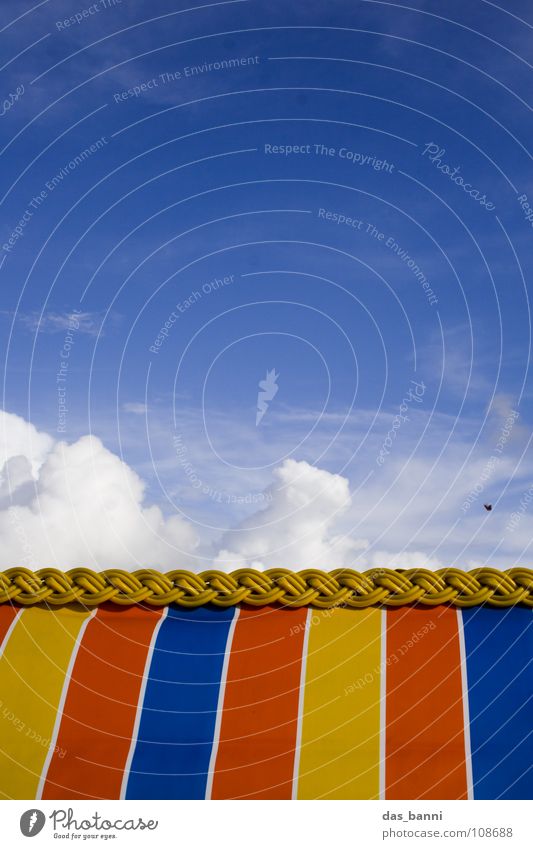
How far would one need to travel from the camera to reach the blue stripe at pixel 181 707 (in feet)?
9.30

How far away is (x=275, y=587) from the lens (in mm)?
3529

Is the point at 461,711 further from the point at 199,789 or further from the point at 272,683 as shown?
the point at 199,789

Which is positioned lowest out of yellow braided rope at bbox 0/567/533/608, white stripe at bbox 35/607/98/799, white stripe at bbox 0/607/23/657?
white stripe at bbox 35/607/98/799

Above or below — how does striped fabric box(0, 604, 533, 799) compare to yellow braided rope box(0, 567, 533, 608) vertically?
below

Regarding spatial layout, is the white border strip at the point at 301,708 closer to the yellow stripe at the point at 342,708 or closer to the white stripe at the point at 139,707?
the yellow stripe at the point at 342,708

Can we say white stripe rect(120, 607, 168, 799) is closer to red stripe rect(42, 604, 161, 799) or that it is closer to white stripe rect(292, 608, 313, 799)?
red stripe rect(42, 604, 161, 799)

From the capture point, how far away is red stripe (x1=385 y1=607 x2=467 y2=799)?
2.84m

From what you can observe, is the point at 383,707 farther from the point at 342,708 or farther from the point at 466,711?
the point at 466,711

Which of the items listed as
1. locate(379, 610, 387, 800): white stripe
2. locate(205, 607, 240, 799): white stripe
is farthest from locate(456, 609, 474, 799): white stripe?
locate(205, 607, 240, 799): white stripe

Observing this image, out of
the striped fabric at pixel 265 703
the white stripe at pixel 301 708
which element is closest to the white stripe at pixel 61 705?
the striped fabric at pixel 265 703

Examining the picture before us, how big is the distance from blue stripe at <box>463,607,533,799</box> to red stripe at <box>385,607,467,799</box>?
0.23 feet
